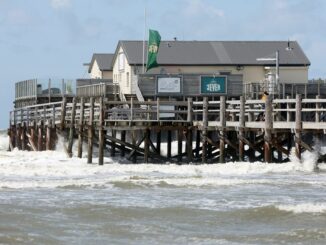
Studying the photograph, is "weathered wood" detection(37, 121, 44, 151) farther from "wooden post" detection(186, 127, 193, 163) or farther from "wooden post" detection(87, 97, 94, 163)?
"wooden post" detection(186, 127, 193, 163)

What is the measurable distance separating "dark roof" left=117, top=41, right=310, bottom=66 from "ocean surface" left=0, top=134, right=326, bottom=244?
28.6m

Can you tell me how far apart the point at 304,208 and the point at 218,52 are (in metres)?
42.9

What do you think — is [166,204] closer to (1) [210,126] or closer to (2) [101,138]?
(2) [101,138]

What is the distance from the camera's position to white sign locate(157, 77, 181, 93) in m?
50.8

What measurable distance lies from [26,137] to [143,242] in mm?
34809

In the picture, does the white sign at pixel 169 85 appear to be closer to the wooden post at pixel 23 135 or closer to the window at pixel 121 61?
the wooden post at pixel 23 135

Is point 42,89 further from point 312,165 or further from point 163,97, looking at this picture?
point 312,165

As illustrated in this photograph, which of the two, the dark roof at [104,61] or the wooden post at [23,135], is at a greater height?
the dark roof at [104,61]

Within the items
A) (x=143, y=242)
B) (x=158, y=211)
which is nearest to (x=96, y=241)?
(x=143, y=242)

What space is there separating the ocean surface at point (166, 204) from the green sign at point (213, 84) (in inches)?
816

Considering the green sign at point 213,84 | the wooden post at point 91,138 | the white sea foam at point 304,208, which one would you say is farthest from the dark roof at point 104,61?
the white sea foam at point 304,208

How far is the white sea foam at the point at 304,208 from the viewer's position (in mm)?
18938

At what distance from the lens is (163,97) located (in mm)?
51156

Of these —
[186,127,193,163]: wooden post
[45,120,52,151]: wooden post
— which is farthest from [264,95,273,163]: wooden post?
[45,120,52,151]: wooden post
